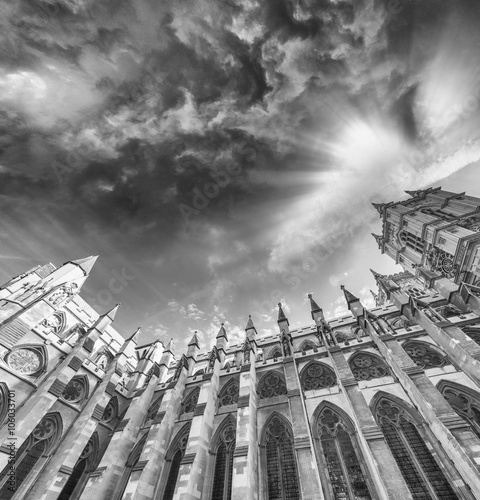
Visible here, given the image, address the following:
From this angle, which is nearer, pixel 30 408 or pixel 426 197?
pixel 30 408

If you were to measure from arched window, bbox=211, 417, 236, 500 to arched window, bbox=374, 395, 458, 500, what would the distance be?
7.64m

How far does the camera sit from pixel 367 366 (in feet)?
45.2

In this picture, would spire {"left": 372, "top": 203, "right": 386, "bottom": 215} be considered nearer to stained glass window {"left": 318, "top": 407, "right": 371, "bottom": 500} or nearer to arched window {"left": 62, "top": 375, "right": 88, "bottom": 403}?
stained glass window {"left": 318, "top": 407, "right": 371, "bottom": 500}

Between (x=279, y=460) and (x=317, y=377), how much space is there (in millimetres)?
4891

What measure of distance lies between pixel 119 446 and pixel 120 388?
4975mm

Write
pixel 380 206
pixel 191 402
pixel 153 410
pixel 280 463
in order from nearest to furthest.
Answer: pixel 280 463 < pixel 191 402 < pixel 153 410 < pixel 380 206

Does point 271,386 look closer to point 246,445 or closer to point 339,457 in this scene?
point 246,445

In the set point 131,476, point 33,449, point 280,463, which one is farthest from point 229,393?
point 33,449

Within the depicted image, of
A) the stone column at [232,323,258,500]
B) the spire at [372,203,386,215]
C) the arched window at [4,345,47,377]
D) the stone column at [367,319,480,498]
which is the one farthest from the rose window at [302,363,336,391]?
the spire at [372,203,386,215]

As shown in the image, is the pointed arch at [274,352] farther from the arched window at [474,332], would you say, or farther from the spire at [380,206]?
the spire at [380,206]

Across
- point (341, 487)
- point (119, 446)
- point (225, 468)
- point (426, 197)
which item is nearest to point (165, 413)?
point (119, 446)

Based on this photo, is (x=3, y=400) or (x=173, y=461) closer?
(x=3, y=400)

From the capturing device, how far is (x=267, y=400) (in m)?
13.9

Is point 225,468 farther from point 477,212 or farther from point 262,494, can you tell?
point 477,212
